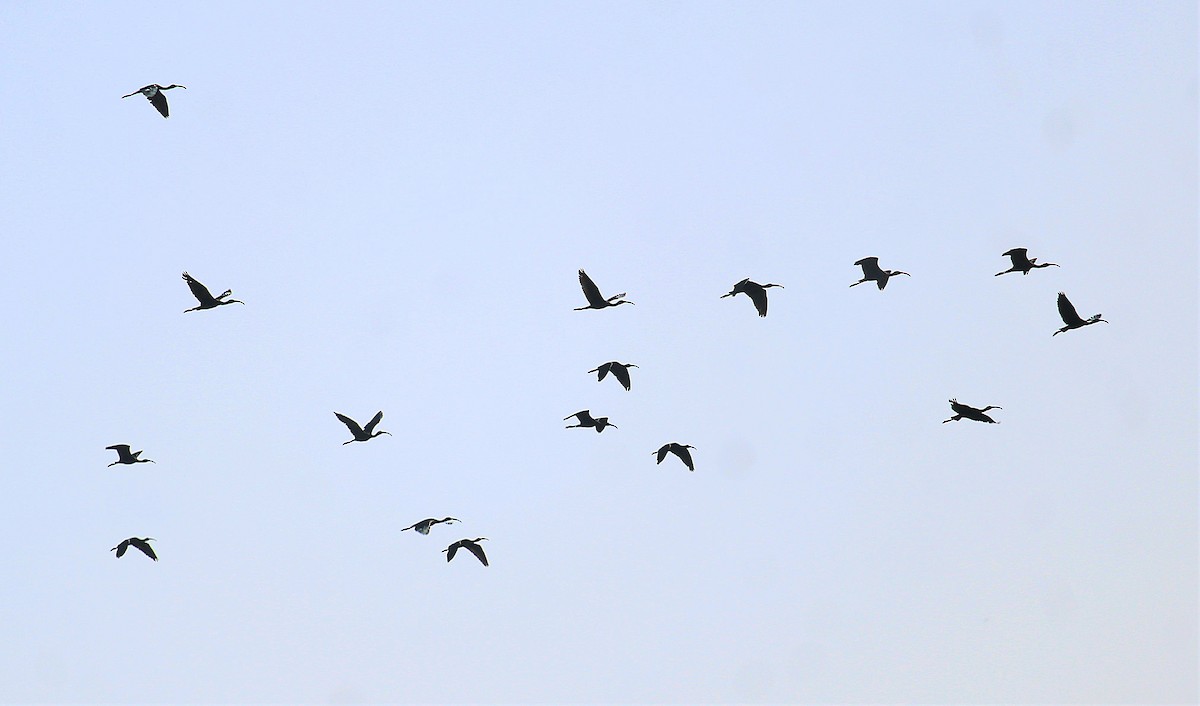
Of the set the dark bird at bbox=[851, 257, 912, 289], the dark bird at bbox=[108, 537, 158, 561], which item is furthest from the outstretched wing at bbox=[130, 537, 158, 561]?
the dark bird at bbox=[851, 257, 912, 289]

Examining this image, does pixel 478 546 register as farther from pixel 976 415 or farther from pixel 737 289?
pixel 976 415

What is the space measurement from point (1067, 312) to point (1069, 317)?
7.7 inches

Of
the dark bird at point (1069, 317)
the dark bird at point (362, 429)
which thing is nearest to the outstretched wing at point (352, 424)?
the dark bird at point (362, 429)

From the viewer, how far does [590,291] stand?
163 ft

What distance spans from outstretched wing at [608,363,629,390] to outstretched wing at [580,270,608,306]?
2.83 meters

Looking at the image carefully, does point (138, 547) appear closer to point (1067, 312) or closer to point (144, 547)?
point (144, 547)

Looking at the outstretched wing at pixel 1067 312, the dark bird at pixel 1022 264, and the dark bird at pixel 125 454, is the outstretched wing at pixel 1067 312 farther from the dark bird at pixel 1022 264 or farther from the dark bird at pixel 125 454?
the dark bird at pixel 125 454

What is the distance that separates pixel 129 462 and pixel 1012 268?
969 inches

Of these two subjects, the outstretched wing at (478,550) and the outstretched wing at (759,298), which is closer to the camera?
the outstretched wing at (759,298)

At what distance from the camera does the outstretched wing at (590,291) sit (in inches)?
1925

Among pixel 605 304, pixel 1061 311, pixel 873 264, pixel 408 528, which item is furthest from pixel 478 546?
pixel 1061 311

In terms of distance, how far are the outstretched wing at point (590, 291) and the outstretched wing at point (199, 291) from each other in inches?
383

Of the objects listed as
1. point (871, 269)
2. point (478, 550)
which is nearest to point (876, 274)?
point (871, 269)

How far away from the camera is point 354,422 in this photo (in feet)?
174
